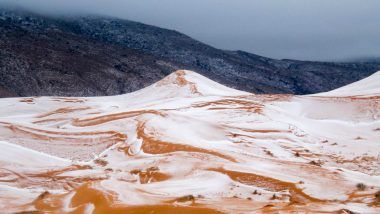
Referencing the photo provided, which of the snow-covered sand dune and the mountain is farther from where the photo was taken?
the mountain

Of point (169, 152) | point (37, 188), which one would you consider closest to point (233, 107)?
point (169, 152)

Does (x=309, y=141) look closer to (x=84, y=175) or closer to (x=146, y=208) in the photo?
(x=84, y=175)

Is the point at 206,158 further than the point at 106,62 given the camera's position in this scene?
No

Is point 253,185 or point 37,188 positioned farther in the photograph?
point 37,188

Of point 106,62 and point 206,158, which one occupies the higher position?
point 106,62

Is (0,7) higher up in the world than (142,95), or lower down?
higher up

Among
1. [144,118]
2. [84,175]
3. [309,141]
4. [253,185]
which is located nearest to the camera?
[253,185]
